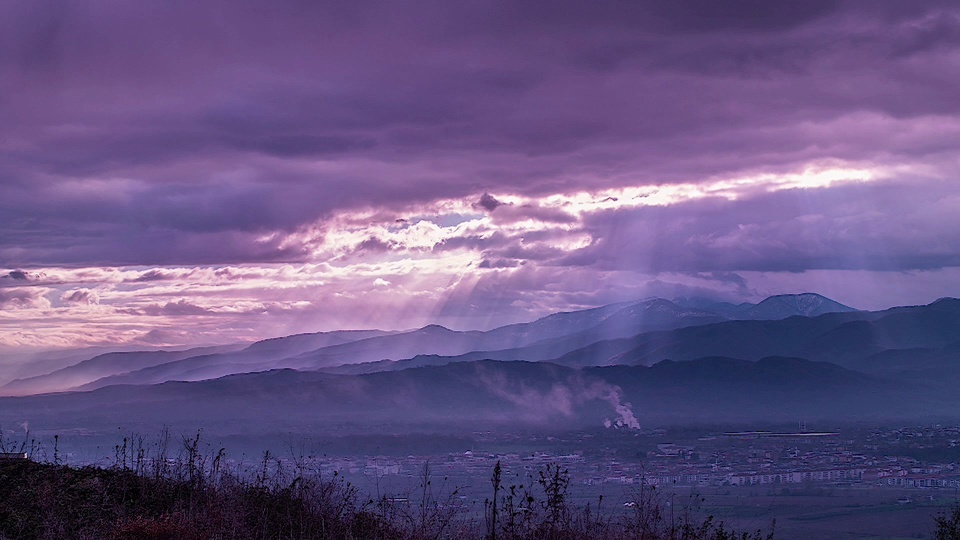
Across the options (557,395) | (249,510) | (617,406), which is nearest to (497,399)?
(557,395)

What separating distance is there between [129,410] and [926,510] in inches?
4355

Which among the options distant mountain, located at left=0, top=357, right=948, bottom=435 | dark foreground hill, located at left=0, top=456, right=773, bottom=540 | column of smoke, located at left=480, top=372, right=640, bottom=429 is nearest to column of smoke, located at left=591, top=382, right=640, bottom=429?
column of smoke, located at left=480, top=372, right=640, bottom=429

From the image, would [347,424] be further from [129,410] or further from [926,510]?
[926,510]

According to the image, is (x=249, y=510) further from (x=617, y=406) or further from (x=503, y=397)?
(x=503, y=397)

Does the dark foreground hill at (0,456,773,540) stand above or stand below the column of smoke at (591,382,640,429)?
above

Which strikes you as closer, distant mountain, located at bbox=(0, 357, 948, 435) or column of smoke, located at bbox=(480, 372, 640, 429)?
distant mountain, located at bbox=(0, 357, 948, 435)

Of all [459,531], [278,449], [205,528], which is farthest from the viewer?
[278,449]

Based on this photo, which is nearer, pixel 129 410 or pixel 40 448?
pixel 40 448

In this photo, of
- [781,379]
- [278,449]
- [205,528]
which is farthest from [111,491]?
[781,379]

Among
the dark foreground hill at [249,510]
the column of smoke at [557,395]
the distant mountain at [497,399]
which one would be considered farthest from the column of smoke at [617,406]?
the dark foreground hill at [249,510]

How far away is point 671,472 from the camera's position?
244 ft

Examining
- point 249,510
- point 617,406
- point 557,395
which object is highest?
point 249,510

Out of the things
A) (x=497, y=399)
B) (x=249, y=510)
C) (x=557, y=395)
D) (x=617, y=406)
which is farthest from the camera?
(x=557, y=395)

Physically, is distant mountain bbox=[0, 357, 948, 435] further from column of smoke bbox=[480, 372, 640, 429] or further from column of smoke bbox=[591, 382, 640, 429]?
column of smoke bbox=[591, 382, 640, 429]
